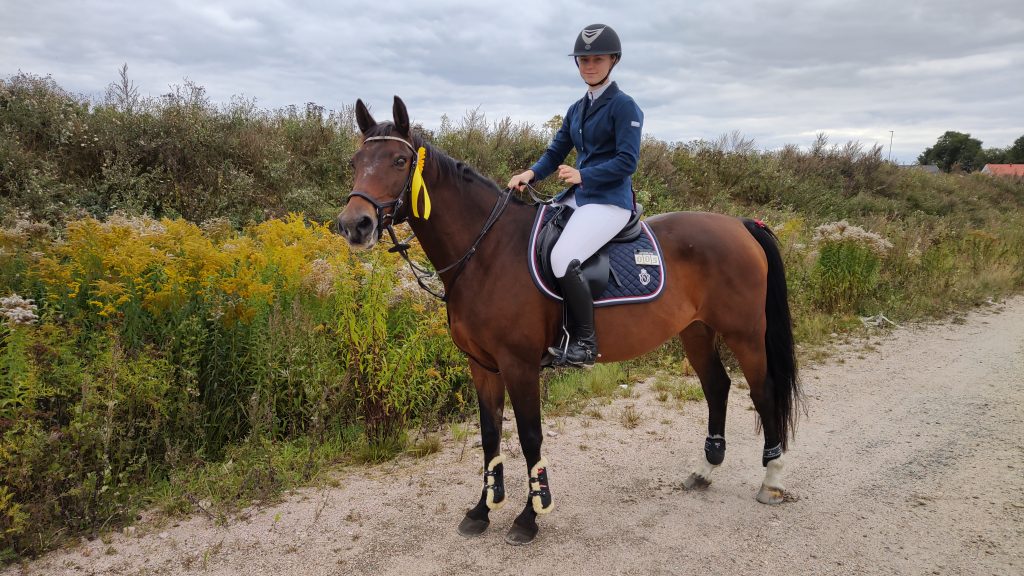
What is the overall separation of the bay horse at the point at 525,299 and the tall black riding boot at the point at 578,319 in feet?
0.37

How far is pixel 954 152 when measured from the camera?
60875mm

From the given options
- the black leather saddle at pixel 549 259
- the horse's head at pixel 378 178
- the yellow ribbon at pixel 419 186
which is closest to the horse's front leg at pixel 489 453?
the black leather saddle at pixel 549 259

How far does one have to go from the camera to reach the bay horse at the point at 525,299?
307cm

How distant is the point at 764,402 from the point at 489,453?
2072 millimetres

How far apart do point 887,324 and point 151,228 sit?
10021 mm

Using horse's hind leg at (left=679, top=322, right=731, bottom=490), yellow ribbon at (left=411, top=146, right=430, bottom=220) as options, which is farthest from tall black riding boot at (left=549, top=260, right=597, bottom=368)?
horse's hind leg at (left=679, top=322, right=731, bottom=490)

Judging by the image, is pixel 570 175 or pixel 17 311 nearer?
pixel 17 311

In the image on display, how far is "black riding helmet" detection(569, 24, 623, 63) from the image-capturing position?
11.3 feet

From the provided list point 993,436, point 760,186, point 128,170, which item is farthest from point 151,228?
point 760,186

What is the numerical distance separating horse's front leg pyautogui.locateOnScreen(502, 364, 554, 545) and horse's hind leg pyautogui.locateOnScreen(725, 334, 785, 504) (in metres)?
1.62

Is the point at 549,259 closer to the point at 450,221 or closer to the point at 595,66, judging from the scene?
the point at 450,221

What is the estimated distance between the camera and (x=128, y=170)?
8586 mm

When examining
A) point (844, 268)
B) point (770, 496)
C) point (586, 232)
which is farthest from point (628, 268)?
point (844, 268)

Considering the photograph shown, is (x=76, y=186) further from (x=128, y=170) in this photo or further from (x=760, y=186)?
(x=760, y=186)
